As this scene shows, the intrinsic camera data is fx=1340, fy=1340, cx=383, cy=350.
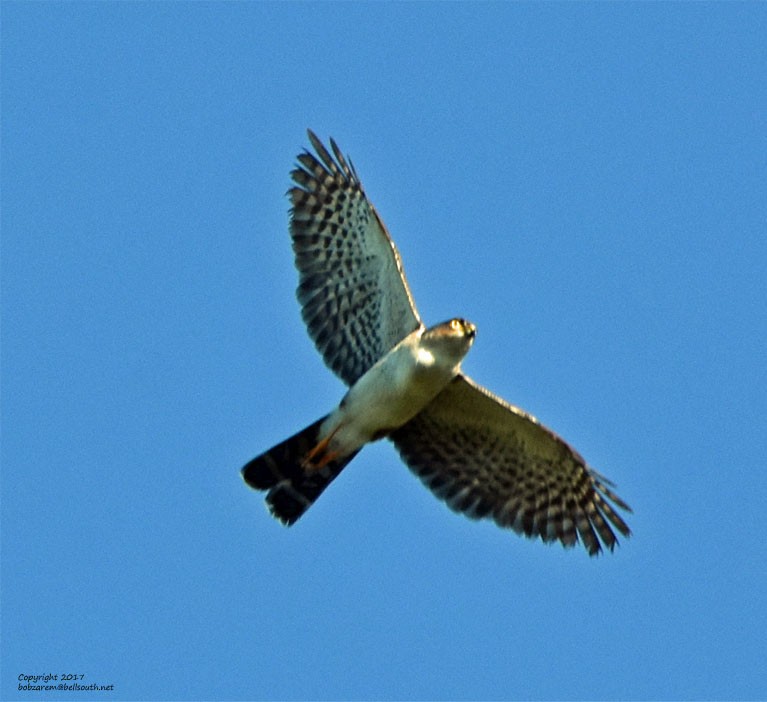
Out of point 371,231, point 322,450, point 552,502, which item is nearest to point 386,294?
point 371,231

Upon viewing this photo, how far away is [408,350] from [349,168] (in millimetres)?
1766

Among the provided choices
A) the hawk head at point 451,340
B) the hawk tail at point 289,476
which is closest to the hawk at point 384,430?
the hawk tail at point 289,476

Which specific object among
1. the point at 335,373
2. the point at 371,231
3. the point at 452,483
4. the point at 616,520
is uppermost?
the point at 371,231

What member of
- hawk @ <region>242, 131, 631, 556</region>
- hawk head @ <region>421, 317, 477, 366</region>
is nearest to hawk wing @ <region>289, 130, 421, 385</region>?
hawk @ <region>242, 131, 631, 556</region>

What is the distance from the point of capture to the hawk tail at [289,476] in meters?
10.4

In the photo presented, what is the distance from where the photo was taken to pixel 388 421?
10.3 meters

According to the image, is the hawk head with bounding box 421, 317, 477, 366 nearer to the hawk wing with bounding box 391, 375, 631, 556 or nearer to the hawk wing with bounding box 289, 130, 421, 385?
the hawk wing with bounding box 289, 130, 421, 385

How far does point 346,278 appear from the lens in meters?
10.7

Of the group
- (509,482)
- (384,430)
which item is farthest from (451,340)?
(509,482)

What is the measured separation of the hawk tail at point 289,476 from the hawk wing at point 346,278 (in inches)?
25.2

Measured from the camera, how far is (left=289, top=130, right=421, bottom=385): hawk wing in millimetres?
10523

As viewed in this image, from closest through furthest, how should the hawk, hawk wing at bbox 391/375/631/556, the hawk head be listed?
the hawk head < the hawk < hawk wing at bbox 391/375/631/556

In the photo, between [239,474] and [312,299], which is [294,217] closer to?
[312,299]

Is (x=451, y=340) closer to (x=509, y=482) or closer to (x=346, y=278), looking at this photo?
(x=346, y=278)
